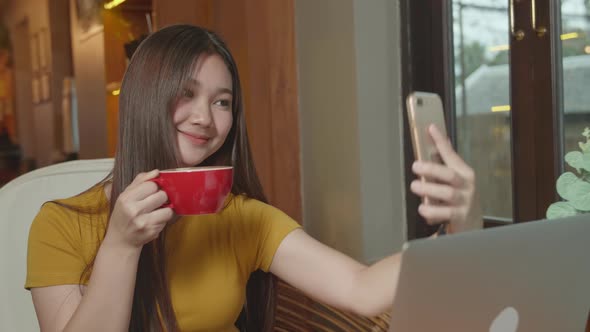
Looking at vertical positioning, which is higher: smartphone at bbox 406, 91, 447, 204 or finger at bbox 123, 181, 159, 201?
smartphone at bbox 406, 91, 447, 204

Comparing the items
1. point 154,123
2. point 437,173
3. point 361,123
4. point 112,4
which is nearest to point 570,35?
point 361,123

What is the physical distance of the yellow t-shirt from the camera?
1.11m

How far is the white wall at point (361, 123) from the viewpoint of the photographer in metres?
2.63

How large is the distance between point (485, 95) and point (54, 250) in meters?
2.07

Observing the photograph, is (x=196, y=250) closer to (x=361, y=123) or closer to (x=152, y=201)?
(x=152, y=201)

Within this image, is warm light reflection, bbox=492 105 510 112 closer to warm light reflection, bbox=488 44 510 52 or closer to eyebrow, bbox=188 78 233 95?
warm light reflection, bbox=488 44 510 52

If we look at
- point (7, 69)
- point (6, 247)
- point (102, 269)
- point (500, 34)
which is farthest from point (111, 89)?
point (102, 269)

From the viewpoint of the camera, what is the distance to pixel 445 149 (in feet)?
2.53

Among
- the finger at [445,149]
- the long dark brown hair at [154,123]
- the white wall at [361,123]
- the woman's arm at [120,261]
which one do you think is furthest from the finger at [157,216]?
the white wall at [361,123]

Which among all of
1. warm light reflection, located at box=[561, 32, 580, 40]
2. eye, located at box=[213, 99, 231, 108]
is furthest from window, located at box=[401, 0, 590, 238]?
eye, located at box=[213, 99, 231, 108]

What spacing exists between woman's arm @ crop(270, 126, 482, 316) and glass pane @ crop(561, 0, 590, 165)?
1411 mm

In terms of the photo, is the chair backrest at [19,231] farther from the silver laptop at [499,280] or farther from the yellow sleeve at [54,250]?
the silver laptop at [499,280]

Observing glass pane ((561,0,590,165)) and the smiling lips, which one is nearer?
the smiling lips

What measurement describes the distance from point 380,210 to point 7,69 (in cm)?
394
